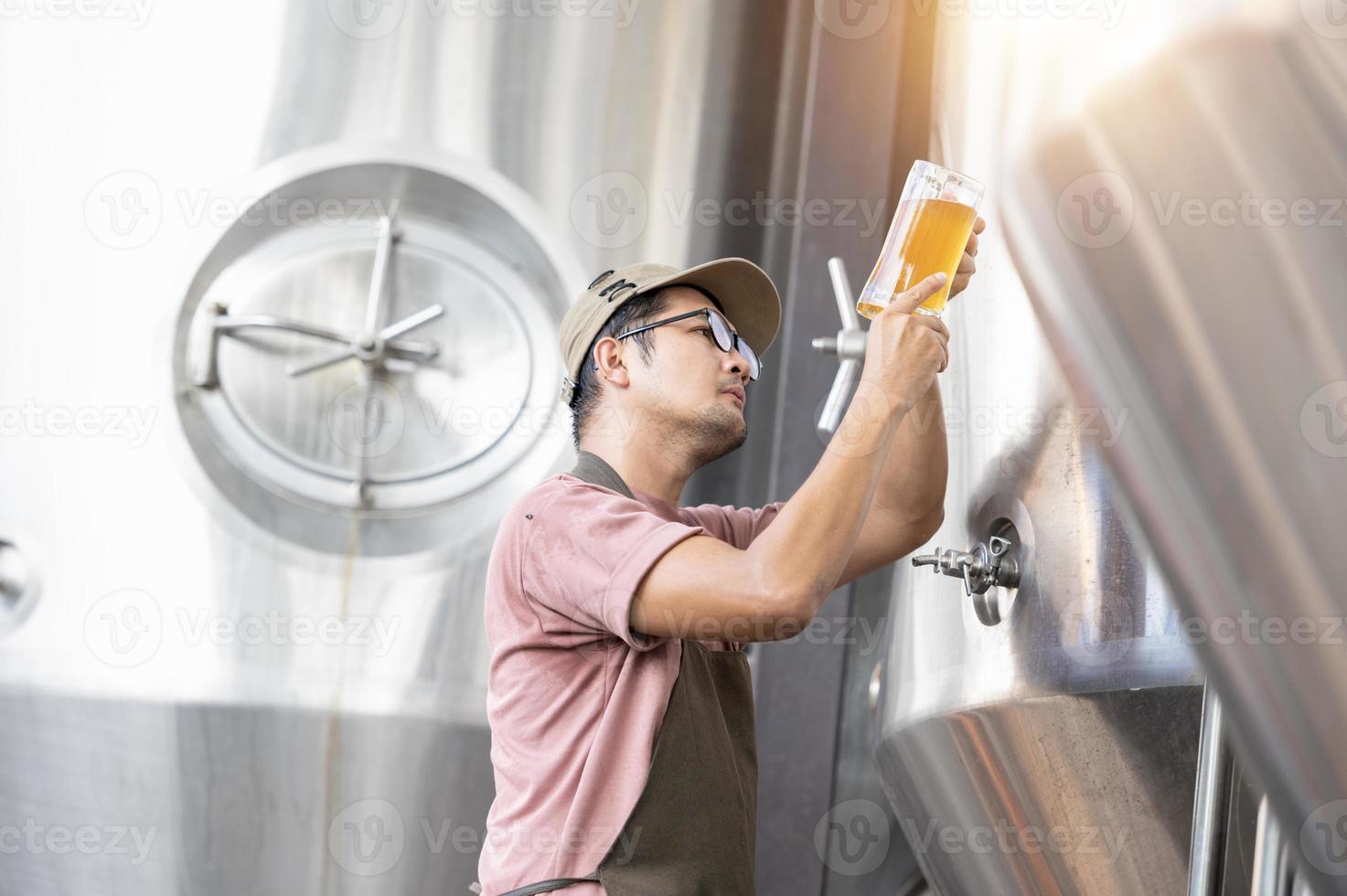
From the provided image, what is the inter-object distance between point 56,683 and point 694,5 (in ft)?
6.11

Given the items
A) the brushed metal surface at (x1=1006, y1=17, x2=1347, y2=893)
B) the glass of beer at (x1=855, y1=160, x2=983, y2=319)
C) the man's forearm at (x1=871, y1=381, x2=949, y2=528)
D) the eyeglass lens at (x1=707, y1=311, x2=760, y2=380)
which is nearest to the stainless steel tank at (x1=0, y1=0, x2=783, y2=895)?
the eyeglass lens at (x1=707, y1=311, x2=760, y2=380)

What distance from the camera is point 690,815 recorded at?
1.41 metres

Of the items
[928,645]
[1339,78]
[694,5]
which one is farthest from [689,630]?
[694,5]

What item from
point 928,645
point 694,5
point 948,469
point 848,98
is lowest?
point 928,645

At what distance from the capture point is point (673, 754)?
1.42 m

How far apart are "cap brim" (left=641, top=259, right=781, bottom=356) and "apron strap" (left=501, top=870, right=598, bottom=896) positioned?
2.38ft

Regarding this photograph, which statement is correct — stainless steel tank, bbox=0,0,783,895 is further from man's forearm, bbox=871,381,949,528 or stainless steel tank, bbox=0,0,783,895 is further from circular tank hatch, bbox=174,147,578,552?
man's forearm, bbox=871,381,949,528

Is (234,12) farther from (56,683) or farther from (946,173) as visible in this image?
(946,173)

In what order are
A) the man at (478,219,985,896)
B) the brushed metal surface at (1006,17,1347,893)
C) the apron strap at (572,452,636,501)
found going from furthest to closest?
the apron strap at (572,452,636,501) < the man at (478,219,985,896) < the brushed metal surface at (1006,17,1347,893)

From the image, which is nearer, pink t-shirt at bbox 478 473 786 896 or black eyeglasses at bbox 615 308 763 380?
pink t-shirt at bbox 478 473 786 896

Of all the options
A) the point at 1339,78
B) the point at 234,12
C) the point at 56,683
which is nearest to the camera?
the point at 1339,78

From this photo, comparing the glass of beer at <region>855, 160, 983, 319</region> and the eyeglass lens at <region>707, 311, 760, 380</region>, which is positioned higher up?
the glass of beer at <region>855, 160, 983, 319</region>

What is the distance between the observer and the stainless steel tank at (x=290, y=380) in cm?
244

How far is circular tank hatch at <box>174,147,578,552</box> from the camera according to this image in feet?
8.42
